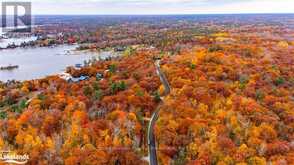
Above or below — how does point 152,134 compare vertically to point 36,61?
below

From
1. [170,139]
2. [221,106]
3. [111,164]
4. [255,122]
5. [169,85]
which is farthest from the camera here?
[169,85]

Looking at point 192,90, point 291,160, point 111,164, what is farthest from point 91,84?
point 291,160

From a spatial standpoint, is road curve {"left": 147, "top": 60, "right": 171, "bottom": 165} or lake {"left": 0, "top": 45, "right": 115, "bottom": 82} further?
lake {"left": 0, "top": 45, "right": 115, "bottom": 82}

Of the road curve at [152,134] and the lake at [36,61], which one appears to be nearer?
the road curve at [152,134]

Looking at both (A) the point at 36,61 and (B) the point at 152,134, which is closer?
(B) the point at 152,134

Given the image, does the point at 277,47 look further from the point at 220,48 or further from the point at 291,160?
the point at 291,160

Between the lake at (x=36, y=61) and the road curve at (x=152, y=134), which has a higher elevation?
the lake at (x=36, y=61)

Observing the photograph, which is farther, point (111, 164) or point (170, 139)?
point (170, 139)

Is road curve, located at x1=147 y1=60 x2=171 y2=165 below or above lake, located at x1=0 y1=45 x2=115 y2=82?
below
